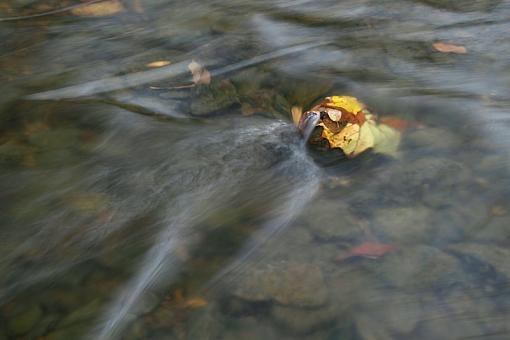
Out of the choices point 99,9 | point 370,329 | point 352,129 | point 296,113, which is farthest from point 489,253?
point 99,9

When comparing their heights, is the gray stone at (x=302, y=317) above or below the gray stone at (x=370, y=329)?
above

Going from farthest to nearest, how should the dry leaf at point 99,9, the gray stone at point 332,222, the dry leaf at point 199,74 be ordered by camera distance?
the dry leaf at point 99,9 < the dry leaf at point 199,74 < the gray stone at point 332,222

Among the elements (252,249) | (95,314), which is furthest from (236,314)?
(95,314)

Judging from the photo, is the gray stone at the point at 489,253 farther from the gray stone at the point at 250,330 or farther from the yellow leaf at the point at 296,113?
the yellow leaf at the point at 296,113

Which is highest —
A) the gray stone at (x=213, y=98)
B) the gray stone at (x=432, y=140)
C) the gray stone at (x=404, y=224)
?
the gray stone at (x=213, y=98)

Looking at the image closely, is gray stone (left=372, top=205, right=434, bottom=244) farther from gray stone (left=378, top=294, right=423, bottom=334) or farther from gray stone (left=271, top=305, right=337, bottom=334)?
gray stone (left=271, top=305, right=337, bottom=334)

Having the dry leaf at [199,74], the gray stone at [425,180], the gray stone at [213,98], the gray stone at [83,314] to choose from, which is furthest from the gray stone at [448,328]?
the dry leaf at [199,74]

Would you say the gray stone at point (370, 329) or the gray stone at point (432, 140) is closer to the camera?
the gray stone at point (370, 329)
